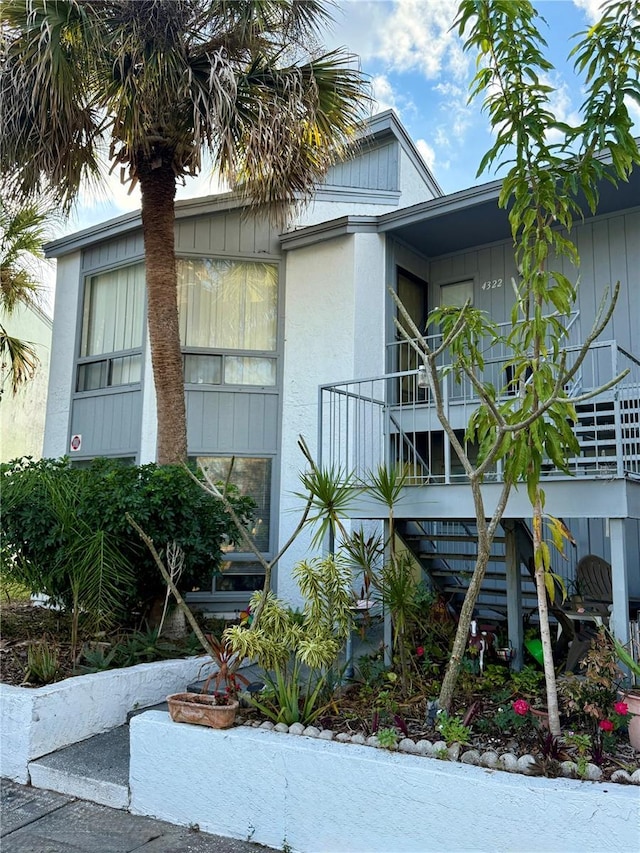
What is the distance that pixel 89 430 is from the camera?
10773 millimetres

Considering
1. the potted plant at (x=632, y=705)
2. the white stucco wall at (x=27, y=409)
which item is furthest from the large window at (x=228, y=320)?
the white stucco wall at (x=27, y=409)

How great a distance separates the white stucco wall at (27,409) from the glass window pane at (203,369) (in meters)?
8.02

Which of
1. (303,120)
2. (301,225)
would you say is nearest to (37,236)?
(301,225)

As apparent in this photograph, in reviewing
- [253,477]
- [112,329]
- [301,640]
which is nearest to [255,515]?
[253,477]

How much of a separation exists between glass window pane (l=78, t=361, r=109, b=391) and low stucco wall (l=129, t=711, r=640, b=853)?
6587 millimetres

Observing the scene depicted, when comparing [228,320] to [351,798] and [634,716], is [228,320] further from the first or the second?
[634,716]

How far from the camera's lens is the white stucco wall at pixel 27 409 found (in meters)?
16.9

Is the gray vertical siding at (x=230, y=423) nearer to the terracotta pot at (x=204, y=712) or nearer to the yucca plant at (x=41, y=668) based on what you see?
the yucca plant at (x=41, y=668)

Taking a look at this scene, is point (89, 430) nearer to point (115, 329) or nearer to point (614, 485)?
Result: point (115, 329)

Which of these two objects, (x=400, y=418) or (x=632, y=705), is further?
(x=400, y=418)

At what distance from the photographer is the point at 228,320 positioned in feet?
32.9

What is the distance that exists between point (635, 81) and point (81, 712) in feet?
20.8

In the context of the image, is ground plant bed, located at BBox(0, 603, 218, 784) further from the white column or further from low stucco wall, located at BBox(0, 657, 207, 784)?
the white column

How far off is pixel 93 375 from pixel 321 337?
12.7 feet
